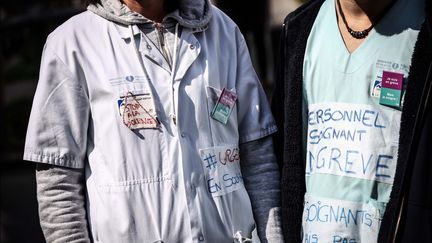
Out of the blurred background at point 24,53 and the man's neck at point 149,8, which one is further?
the blurred background at point 24,53

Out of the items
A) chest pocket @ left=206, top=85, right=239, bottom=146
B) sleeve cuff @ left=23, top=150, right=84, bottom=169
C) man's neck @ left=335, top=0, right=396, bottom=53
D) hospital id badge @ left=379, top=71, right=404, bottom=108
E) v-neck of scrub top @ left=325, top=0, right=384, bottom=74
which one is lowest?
sleeve cuff @ left=23, top=150, right=84, bottom=169

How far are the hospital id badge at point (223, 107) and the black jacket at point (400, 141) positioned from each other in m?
0.21

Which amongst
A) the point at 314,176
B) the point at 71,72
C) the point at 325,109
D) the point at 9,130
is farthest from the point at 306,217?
the point at 9,130

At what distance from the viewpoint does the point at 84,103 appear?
292 cm

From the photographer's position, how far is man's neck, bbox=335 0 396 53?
9.76 feet

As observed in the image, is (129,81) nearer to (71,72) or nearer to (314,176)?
(71,72)

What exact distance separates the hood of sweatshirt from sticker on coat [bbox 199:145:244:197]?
435 mm

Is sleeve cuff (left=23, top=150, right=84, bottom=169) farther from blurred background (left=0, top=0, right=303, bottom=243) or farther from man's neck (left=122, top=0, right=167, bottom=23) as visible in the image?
blurred background (left=0, top=0, right=303, bottom=243)

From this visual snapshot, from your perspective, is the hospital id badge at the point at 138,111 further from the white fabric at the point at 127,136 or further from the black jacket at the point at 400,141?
the black jacket at the point at 400,141

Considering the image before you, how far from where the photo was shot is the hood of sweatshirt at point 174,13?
118 inches

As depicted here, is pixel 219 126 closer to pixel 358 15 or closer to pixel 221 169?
pixel 221 169

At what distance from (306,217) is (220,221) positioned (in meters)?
0.30

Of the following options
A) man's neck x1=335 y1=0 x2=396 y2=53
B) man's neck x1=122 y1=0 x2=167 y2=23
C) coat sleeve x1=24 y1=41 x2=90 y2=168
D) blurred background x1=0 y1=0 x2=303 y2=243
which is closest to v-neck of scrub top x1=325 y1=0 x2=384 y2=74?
man's neck x1=335 y1=0 x2=396 y2=53

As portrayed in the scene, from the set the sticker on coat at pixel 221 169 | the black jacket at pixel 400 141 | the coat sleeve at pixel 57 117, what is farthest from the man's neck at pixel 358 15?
the coat sleeve at pixel 57 117
